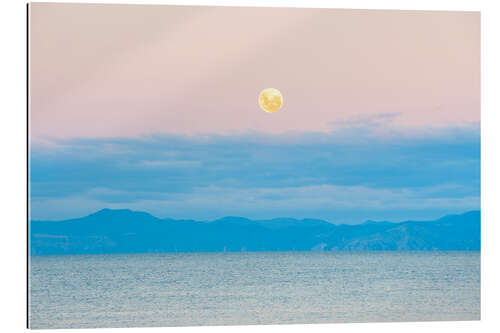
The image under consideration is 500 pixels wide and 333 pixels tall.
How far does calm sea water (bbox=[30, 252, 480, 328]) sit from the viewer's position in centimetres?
1176

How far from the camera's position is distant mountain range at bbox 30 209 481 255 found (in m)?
16.2

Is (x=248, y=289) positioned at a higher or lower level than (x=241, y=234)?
lower

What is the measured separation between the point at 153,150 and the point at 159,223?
7.62ft

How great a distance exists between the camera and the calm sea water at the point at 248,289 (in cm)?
1176

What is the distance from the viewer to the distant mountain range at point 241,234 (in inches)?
639

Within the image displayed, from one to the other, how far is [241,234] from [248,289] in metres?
1.29

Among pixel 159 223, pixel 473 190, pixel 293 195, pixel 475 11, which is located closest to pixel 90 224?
pixel 159 223

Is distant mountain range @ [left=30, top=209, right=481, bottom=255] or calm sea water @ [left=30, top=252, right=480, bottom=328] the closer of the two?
calm sea water @ [left=30, top=252, right=480, bottom=328]

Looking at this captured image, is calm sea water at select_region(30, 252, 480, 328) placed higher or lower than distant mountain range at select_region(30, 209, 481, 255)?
lower

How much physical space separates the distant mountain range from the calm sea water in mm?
380

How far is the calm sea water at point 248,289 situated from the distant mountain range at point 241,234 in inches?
15.0

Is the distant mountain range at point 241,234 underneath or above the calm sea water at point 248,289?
above

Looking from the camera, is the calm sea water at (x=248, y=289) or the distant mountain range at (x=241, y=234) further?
the distant mountain range at (x=241, y=234)

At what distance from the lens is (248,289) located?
18.4m
